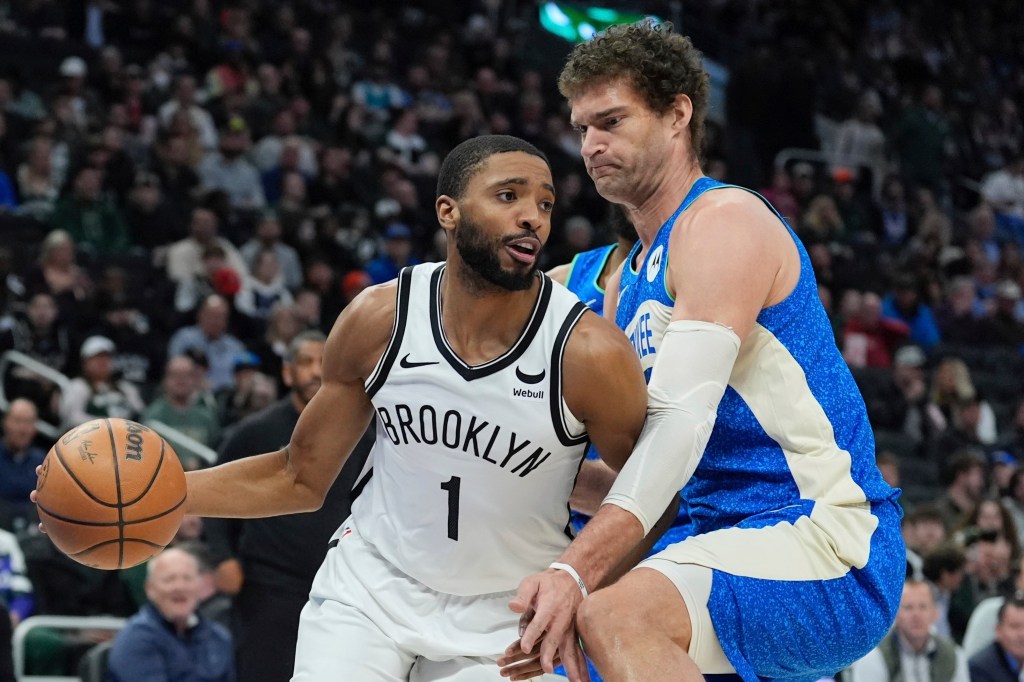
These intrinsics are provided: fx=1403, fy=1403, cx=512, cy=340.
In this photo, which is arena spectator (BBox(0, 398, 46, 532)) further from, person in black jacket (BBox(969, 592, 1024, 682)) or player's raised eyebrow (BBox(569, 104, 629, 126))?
player's raised eyebrow (BBox(569, 104, 629, 126))

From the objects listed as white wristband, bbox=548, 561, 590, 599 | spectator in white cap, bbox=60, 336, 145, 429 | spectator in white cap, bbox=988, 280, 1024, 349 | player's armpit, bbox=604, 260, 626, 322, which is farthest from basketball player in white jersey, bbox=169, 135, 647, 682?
spectator in white cap, bbox=988, 280, 1024, 349

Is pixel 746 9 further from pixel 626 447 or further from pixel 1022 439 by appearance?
pixel 626 447

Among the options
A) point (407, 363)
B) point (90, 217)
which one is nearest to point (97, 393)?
point (90, 217)

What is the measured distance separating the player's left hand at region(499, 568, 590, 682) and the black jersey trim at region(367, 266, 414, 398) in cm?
85

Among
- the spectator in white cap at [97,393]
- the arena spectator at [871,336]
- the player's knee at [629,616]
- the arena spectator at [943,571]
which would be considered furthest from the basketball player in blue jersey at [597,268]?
the arena spectator at [871,336]

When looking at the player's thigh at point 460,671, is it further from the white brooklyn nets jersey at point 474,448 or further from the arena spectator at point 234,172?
the arena spectator at point 234,172

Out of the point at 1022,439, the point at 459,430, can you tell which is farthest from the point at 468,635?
the point at 1022,439

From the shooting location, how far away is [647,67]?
3900mm

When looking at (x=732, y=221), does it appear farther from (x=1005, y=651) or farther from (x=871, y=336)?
(x=871, y=336)

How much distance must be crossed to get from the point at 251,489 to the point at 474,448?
2.73 ft

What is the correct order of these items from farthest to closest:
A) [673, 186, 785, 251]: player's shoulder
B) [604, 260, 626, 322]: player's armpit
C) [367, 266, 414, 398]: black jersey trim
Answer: [604, 260, 626, 322]: player's armpit
[367, 266, 414, 398]: black jersey trim
[673, 186, 785, 251]: player's shoulder

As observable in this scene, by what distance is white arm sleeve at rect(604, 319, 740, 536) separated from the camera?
3.45 meters

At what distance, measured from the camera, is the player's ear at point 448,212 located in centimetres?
379

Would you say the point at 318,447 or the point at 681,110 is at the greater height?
the point at 681,110
